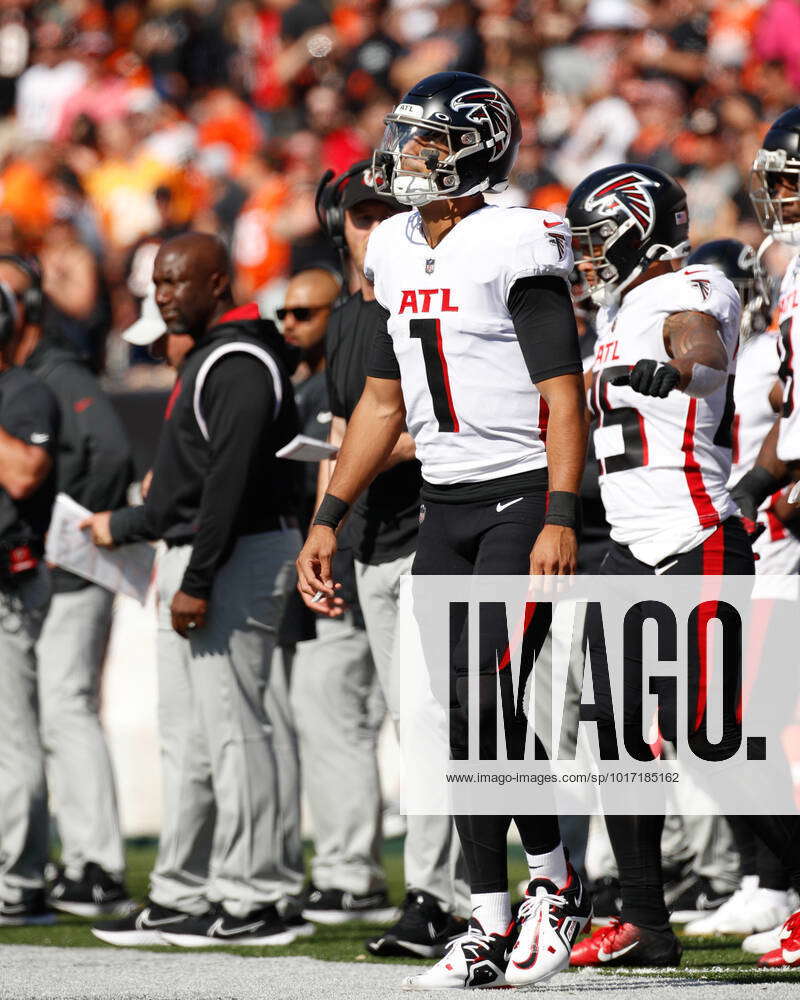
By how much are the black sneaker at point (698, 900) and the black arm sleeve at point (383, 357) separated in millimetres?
2605

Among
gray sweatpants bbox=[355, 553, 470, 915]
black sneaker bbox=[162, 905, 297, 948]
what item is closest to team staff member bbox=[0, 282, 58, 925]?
black sneaker bbox=[162, 905, 297, 948]

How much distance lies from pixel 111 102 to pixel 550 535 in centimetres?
1117

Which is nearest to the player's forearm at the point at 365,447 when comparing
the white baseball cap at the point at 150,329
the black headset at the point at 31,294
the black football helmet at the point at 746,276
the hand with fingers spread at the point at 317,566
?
the hand with fingers spread at the point at 317,566

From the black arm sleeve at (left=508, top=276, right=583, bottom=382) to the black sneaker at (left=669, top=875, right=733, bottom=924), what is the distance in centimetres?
273

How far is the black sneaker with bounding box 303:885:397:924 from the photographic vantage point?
6.45m

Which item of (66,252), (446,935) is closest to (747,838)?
(446,935)

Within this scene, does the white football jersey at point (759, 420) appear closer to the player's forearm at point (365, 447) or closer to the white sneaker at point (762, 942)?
the white sneaker at point (762, 942)

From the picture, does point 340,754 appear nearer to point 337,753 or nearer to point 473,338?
point 337,753

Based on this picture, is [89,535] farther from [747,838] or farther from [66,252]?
[66,252]

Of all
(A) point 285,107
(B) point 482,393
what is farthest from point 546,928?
(A) point 285,107

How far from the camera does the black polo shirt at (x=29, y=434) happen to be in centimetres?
656

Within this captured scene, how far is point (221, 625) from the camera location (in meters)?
5.73

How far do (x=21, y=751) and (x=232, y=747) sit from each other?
4.14 feet

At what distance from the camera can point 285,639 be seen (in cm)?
602
